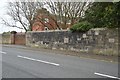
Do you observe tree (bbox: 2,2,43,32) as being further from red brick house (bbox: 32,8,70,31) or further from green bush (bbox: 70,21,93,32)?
green bush (bbox: 70,21,93,32)

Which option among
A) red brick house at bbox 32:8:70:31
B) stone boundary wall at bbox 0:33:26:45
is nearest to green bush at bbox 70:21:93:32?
red brick house at bbox 32:8:70:31

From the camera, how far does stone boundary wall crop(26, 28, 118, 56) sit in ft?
55.9

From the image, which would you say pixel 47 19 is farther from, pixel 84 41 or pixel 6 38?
pixel 84 41

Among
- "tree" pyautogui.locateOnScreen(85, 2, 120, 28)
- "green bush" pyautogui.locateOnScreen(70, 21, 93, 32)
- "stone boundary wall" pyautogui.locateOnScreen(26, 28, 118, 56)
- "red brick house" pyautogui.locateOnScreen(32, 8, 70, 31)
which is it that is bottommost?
"stone boundary wall" pyautogui.locateOnScreen(26, 28, 118, 56)

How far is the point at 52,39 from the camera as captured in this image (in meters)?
23.3

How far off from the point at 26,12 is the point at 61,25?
10549 millimetres

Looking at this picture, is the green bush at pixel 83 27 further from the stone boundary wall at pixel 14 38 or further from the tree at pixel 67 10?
the stone boundary wall at pixel 14 38

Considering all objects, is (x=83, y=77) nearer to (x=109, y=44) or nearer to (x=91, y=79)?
(x=91, y=79)

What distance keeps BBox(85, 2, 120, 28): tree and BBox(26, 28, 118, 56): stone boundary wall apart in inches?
24.5

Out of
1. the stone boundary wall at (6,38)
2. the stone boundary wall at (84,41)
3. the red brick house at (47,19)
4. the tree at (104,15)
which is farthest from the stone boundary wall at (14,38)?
the tree at (104,15)

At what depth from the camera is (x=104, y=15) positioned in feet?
59.4

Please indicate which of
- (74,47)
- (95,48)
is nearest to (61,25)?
(74,47)

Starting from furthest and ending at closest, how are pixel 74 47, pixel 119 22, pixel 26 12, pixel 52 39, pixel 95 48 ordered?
pixel 26 12, pixel 52 39, pixel 74 47, pixel 95 48, pixel 119 22

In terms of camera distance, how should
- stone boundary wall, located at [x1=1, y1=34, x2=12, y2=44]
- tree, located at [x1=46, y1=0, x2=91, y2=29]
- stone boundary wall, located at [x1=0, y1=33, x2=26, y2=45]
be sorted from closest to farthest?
tree, located at [x1=46, y1=0, x2=91, y2=29]
stone boundary wall, located at [x1=0, y1=33, x2=26, y2=45]
stone boundary wall, located at [x1=1, y1=34, x2=12, y2=44]
